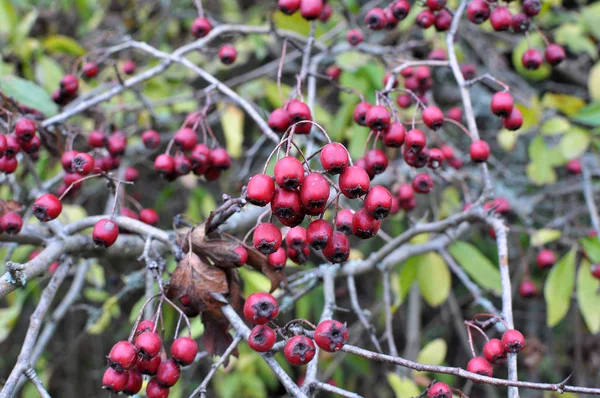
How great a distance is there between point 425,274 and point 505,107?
1.05m

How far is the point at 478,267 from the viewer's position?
8.03 feet

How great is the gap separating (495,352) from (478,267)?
115 cm

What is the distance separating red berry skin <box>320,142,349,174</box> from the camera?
3.66 ft

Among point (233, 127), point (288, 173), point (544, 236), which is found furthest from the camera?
point (233, 127)

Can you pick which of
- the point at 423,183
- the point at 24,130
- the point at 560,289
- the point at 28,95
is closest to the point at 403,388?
the point at 423,183

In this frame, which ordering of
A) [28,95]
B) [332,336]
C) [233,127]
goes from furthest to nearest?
[233,127] < [28,95] < [332,336]

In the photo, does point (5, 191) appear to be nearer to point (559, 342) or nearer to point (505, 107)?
point (505, 107)

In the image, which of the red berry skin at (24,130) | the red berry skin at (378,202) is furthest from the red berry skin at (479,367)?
the red berry skin at (24,130)

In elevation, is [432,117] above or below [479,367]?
above

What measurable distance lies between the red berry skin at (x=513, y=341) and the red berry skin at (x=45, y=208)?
125 centimetres

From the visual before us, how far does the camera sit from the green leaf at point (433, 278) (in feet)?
8.19

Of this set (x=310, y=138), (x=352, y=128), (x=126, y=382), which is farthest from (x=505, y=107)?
(x=126, y=382)

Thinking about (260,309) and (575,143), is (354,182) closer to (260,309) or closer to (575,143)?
(260,309)

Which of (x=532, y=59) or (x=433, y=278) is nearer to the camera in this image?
(x=532, y=59)
